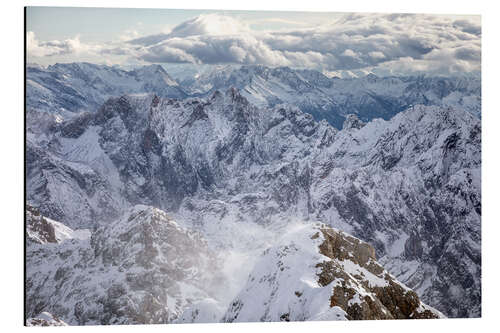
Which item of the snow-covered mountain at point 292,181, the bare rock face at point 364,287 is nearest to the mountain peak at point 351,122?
the snow-covered mountain at point 292,181

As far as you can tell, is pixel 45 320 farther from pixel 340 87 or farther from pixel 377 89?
pixel 377 89

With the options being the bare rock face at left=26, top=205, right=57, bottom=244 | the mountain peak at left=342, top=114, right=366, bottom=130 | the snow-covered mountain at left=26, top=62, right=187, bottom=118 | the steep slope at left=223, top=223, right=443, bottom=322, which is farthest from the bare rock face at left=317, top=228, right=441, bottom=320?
the mountain peak at left=342, top=114, right=366, bottom=130

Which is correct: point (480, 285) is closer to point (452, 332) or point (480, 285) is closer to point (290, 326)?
point (452, 332)

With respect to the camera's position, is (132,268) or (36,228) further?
(132,268)

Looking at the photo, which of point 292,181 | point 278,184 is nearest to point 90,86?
point 278,184

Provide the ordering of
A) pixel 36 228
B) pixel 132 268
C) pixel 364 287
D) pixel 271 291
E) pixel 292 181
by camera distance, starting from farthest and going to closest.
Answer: pixel 292 181 < pixel 132 268 < pixel 36 228 < pixel 271 291 < pixel 364 287

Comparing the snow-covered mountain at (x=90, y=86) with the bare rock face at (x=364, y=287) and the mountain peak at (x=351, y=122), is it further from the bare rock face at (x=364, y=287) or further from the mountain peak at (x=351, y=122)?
the bare rock face at (x=364, y=287)
